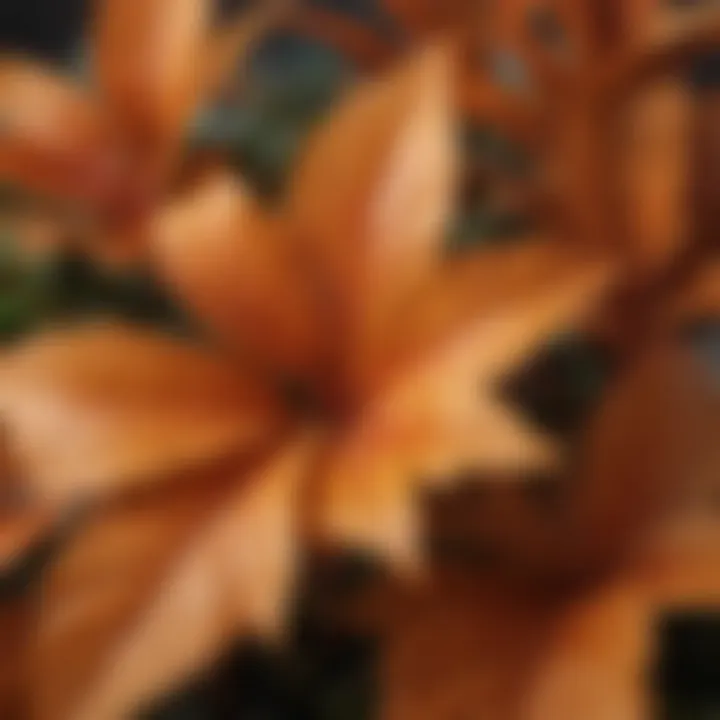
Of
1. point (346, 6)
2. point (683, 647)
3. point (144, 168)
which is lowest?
point (683, 647)

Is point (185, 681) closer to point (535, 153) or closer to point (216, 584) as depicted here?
point (216, 584)

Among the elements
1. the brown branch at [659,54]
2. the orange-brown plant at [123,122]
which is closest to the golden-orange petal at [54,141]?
the orange-brown plant at [123,122]

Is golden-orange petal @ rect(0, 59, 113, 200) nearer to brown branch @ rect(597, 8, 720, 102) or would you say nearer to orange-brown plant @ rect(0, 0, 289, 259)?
orange-brown plant @ rect(0, 0, 289, 259)

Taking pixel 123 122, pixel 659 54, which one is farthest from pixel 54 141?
pixel 659 54

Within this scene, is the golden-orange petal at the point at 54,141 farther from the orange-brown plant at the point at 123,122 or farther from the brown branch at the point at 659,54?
the brown branch at the point at 659,54

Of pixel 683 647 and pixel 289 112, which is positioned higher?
pixel 289 112

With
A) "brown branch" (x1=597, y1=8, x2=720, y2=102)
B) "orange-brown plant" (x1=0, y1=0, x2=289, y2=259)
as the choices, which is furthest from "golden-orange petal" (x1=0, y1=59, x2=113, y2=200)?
"brown branch" (x1=597, y1=8, x2=720, y2=102)

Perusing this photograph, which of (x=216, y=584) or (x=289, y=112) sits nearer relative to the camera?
(x=216, y=584)

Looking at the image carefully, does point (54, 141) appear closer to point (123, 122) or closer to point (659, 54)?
point (123, 122)

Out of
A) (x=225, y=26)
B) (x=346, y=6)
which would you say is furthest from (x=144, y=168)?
(x=346, y=6)

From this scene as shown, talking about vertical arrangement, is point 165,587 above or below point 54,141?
below

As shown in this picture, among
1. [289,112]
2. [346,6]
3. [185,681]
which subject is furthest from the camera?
[346,6]
